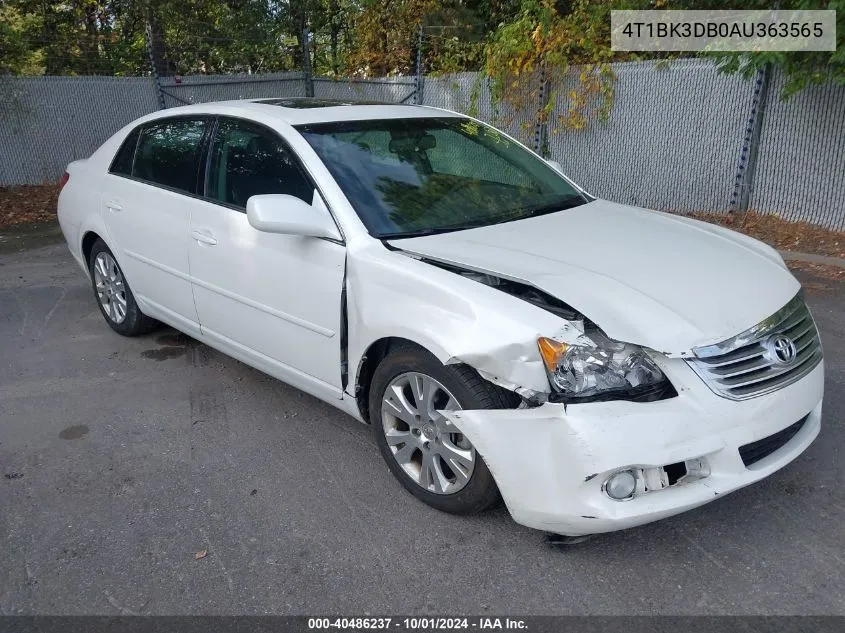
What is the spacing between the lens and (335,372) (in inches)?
137

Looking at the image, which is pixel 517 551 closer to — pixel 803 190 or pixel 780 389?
pixel 780 389

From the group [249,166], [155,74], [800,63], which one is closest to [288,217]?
[249,166]

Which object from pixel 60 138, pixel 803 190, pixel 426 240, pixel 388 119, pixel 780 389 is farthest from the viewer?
pixel 60 138

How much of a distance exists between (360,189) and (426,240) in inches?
18.4

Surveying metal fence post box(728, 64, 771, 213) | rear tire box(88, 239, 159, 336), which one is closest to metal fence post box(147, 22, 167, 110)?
rear tire box(88, 239, 159, 336)

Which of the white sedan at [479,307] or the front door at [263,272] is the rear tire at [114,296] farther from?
the front door at [263,272]

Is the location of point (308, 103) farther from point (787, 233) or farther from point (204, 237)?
point (787, 233)

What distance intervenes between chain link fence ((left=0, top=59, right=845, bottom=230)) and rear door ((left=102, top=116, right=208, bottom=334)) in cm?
639

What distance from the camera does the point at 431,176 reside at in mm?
3877

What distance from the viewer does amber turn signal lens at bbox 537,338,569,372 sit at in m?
2.63

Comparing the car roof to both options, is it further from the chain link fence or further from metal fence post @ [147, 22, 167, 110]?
metal fence post @ [147, 22, 167, 110]

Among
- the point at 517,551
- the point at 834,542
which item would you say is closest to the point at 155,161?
the point at 517,551

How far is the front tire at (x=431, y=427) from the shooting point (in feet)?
9.30

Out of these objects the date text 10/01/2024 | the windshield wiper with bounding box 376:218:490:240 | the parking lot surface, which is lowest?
the date text 10/01/2024
